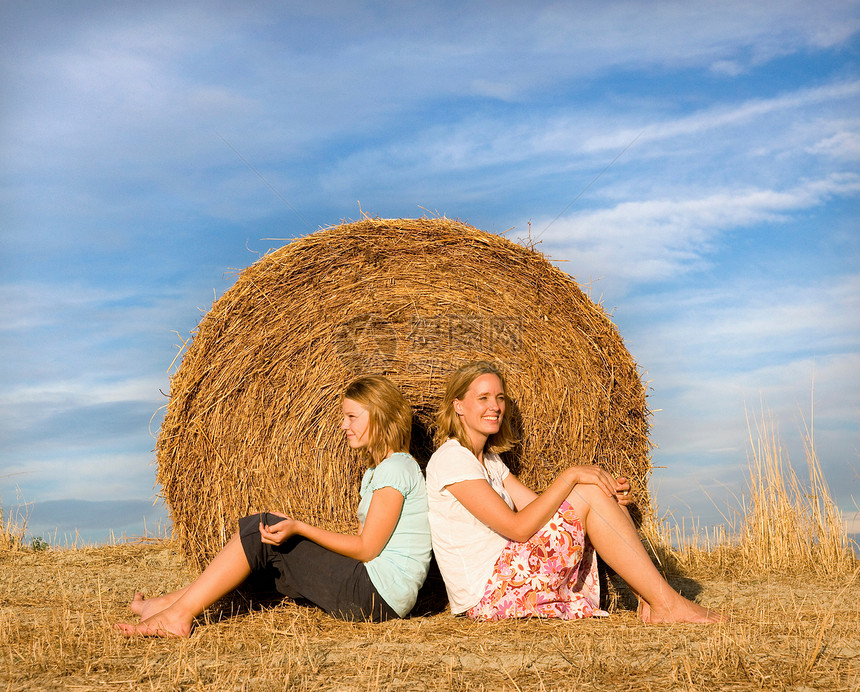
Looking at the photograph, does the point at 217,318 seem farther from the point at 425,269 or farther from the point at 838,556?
the point at 838,556

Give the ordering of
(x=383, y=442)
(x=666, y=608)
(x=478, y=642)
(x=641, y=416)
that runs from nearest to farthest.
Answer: (x=478, y=642), (x=666, y=608), (x=383, y=442), (x=641, y=416)

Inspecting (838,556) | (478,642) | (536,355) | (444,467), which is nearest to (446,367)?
(536,355)

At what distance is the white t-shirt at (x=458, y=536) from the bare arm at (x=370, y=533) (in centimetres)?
22

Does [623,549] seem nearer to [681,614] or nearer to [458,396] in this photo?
[681,614]

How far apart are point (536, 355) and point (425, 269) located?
865mm

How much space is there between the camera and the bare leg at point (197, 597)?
3.68 metres

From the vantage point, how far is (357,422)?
413 centimetres

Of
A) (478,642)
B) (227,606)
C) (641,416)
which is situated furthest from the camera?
(641,416)

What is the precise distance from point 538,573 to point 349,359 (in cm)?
172

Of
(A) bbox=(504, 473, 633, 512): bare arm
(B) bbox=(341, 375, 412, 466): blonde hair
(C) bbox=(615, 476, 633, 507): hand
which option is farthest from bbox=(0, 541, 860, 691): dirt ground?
(B) bbox=(341, 375, 412, 466): blonde hair

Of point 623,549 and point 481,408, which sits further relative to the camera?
point 481,408

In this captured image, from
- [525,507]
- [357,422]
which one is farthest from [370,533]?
[525,507]

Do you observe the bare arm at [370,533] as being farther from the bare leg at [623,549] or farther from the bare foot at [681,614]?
the bare foot at [681,614]

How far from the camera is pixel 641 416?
4.88 m
